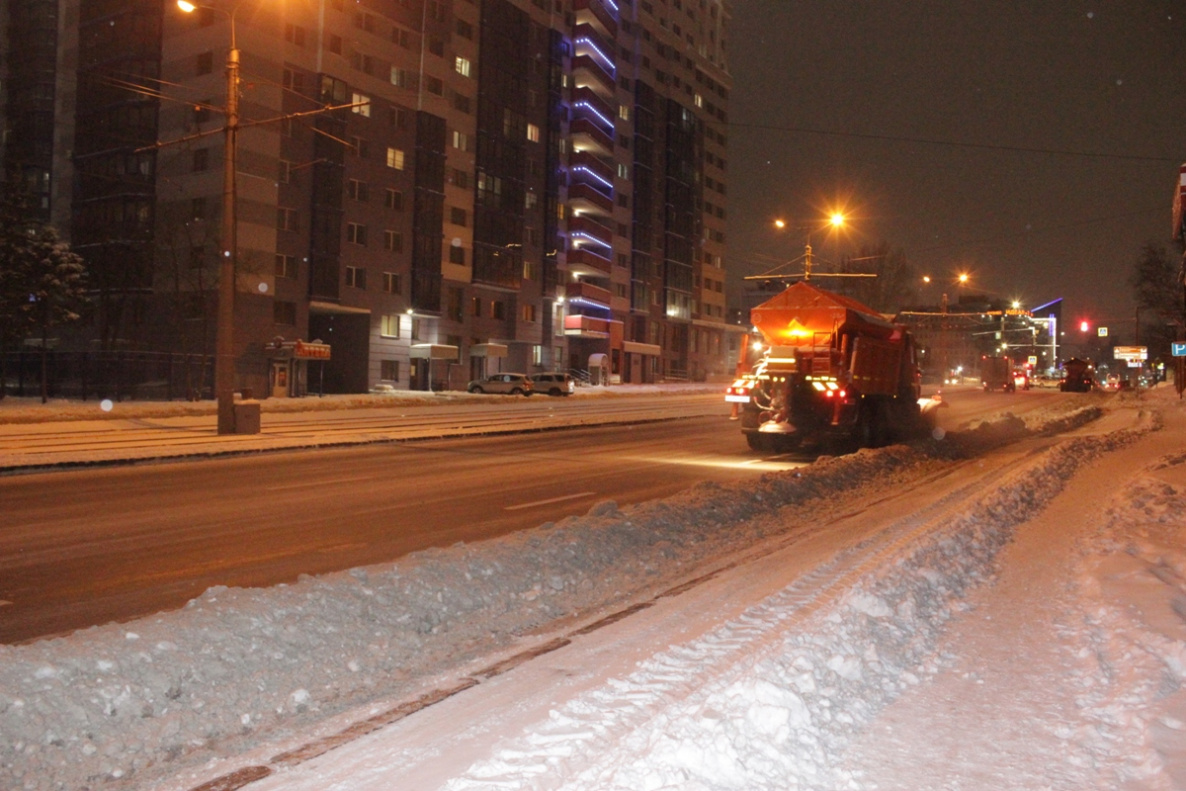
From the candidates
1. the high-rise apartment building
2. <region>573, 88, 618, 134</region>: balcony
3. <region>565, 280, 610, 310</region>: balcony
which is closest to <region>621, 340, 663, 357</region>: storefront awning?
the high-rise apartment building

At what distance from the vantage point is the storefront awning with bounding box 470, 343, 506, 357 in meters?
64.5

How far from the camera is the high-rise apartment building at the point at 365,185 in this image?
48.9 meters

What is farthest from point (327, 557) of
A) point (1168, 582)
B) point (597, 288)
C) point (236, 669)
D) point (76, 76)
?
point (597, 288)

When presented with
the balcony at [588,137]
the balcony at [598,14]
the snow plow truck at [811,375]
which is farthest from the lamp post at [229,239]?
the balcony at [598,14]

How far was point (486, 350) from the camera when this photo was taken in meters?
64.5

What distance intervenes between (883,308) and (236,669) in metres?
77.8

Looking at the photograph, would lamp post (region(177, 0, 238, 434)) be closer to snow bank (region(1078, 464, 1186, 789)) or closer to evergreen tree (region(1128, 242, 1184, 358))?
snow bank (region(1078, 464, 1186, 789))

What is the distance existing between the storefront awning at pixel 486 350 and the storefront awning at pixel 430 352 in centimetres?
424

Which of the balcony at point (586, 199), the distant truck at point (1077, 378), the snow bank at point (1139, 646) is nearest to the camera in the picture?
the snow bank at point (1139, 646)

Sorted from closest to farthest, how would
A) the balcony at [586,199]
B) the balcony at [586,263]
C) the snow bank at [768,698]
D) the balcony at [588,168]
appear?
1. the snow bank at [768,698]
2. the balcony at [586,263]
3. the balcony at [586,199]
4. the balcony at [588,168]

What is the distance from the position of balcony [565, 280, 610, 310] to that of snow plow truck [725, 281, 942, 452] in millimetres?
55689

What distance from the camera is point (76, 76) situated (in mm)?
56031

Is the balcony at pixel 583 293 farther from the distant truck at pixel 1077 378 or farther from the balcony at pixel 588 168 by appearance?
the distant truck at pixel 1077 378

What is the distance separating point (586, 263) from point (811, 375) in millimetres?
59206
